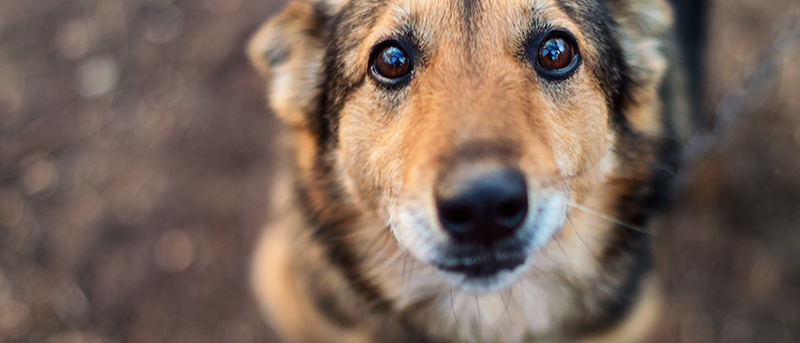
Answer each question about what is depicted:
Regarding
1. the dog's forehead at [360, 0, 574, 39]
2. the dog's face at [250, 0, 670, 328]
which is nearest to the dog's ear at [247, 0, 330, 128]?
the dog's face at [250, 0, 670, 328]

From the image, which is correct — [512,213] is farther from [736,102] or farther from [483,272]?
[736,102]

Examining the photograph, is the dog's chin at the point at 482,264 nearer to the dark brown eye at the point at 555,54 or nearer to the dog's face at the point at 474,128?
the dog's face at the point at 474,128

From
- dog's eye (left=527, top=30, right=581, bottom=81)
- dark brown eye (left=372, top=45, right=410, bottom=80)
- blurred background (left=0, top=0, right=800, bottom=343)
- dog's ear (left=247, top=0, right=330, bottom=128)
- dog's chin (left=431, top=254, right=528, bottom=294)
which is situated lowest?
blurred background (left=0, top=0, right=800, bottom=343)

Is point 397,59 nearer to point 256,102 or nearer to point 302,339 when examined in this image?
point 302,339

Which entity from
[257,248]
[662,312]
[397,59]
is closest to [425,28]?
[397,59]

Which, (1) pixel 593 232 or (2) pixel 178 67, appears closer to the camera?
(1) pixel 593 232

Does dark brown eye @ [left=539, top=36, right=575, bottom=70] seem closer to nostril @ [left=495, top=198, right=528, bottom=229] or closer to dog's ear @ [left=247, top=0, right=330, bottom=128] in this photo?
nostril @ [left=495, top=198, right=528, bottom=229]

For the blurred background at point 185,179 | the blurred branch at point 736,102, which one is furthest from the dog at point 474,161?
the blurred background at point 185,179
